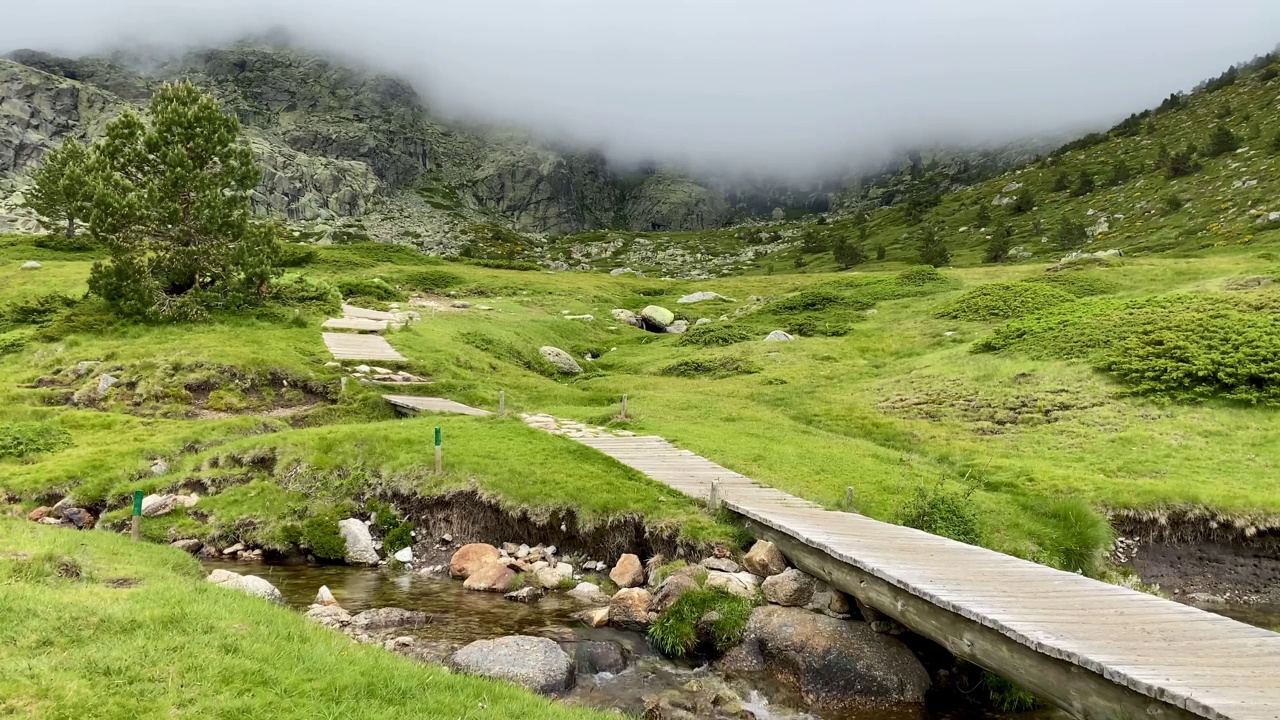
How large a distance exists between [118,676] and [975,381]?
3327 centimetres

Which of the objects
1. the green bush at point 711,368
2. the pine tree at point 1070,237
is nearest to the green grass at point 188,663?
the green bush at point 711,368

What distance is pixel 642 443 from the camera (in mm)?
22938

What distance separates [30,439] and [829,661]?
25493mm

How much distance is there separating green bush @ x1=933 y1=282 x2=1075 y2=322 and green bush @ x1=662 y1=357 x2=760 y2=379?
15.9 meters

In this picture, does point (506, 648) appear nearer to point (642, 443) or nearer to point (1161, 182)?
point (642, 443)

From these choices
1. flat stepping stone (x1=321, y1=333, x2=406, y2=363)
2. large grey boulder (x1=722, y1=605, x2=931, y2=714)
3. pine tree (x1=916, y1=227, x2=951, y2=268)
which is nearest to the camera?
large grey boulder (x1=722, y1=605, x2=931, y2=714)

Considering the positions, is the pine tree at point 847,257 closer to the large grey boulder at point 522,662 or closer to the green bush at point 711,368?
the green bush at point 711,368

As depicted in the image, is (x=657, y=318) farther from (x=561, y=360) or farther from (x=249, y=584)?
(x=249, y=584)

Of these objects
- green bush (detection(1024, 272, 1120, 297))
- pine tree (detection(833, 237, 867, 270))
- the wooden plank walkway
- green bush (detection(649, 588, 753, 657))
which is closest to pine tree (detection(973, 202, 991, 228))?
pine tree (detection(833, 237, 867, 270))

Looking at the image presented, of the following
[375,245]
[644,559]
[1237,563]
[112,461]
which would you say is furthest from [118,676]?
[375,245]

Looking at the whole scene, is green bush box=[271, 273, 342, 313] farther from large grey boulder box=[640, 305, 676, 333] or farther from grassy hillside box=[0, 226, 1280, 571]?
large grey boulder box=[640, 305, 676, 333]

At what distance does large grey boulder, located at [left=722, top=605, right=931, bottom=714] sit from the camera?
1082cm

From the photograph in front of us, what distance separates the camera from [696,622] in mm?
12609

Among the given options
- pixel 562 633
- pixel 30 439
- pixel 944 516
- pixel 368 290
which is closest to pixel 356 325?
pixel 368 290
